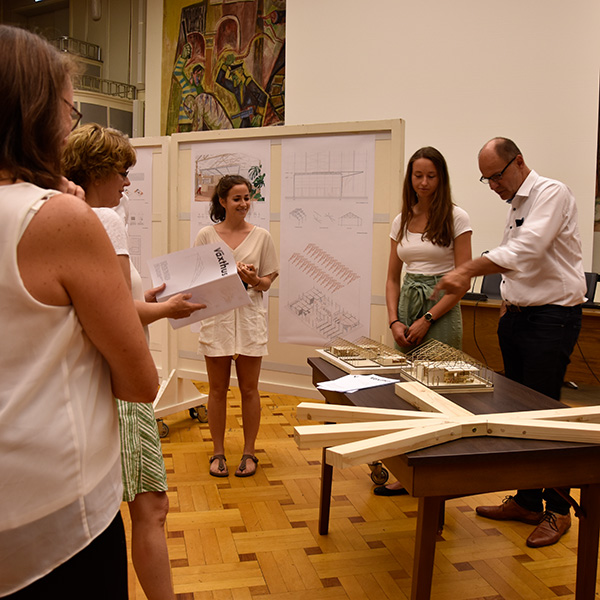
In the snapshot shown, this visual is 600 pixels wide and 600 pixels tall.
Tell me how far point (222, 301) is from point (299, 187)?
241 centimetres

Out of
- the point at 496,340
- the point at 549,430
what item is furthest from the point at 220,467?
the point at 496,340

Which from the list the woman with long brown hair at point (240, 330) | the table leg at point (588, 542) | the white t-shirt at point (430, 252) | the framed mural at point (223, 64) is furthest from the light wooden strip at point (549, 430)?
the framed mural at point (223, 64)

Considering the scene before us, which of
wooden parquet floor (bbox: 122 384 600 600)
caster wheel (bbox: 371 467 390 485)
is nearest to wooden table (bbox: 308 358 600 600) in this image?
wooden parquet floor (bbox: 122 384 600 600)

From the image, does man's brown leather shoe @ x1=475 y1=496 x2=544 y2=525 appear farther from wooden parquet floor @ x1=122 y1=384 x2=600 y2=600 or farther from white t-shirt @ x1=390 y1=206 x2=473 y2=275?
white t-shirt @ x1=390 y1=206 x2=473 y2=275

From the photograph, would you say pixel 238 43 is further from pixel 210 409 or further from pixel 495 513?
pixel 495 513

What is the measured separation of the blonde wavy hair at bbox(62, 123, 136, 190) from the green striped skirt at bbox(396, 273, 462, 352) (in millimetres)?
1924

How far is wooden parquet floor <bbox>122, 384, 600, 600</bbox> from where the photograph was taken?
2469 millimetres

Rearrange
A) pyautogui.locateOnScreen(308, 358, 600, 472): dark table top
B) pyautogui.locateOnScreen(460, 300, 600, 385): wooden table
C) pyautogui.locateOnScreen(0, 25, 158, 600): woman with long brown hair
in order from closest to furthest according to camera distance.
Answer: pyautogui.locateOnScreen(0, 25, 158, 600): woman with long brown hair, pyautogui.locateOnScreen(308, 358, 600, 472): dark table top, pyautogui.locateOnScreen(460, 300, 600, 385): wooden table

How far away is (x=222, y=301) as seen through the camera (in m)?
2.70

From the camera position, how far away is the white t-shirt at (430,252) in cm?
339

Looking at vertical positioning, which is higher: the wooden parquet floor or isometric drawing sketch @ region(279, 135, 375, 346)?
isometric drawing sketch @ region(279, 135, 375, 346)

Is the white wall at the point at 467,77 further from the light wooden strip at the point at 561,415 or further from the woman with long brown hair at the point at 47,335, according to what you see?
the woman with long brown hair at the point at 47,335

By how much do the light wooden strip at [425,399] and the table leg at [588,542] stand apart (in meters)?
0.45

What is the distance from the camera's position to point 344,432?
179 centimetres
